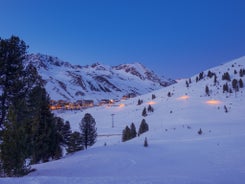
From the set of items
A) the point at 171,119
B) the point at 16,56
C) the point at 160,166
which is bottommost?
the point at 160,166

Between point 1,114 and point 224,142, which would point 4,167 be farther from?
point 224,142

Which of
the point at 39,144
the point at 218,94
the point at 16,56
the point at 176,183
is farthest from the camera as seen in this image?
the point at 218,94

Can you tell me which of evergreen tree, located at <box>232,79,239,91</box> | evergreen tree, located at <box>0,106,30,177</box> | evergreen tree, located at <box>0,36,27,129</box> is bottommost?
evergreen tree, located at <box>0,106,30,177</box>

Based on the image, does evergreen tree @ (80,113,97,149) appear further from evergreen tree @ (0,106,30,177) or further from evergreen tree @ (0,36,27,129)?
evergreen tree @ (0,106,30,177)

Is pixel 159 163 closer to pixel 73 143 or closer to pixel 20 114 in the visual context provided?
pixel 20 114

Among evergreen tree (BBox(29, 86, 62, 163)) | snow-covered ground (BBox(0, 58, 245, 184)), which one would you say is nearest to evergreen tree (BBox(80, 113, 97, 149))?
snow-covered ground (BBox(0, 58, 245, 184))

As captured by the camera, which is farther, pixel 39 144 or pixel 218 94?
pixel 218 94

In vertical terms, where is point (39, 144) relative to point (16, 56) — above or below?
below

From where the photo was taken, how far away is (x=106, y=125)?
80.4 meters

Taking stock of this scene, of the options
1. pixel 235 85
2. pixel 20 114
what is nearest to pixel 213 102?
pixel 235 85

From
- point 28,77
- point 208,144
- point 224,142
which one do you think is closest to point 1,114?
point 28,77

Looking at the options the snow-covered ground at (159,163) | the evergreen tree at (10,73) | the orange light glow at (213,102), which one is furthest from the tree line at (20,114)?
the orange light glow at (213,102)

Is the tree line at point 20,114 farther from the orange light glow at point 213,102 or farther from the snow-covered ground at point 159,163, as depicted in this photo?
the orange light glow at point 213,102

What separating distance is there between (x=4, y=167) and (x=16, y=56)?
892 cm
